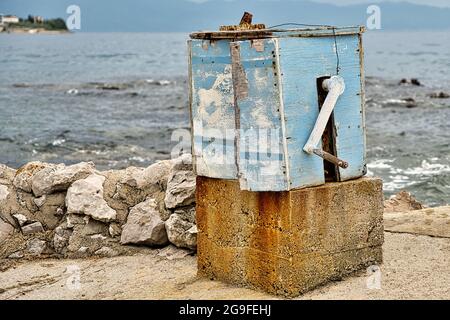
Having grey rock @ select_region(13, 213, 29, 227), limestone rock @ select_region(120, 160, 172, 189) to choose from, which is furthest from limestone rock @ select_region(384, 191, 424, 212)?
grey rock @ select_region(13, 213, 29, 227)

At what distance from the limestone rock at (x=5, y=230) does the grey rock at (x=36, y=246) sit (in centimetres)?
24

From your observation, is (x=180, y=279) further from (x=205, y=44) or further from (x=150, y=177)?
(x=205, y=44)

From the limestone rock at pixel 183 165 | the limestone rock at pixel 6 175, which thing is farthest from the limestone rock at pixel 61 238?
the limestone rock at pixel 183 165

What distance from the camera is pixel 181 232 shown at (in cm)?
717

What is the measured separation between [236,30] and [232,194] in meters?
1.23

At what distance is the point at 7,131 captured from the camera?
22.8 m

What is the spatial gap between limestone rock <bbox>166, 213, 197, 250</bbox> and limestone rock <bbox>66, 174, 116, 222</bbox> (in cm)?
60

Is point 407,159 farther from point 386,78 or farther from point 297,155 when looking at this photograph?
point 386,78

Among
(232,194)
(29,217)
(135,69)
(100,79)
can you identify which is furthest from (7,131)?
(135,69)

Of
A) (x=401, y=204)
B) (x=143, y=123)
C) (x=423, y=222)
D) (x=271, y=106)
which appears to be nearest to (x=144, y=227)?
(x=271, y=106)

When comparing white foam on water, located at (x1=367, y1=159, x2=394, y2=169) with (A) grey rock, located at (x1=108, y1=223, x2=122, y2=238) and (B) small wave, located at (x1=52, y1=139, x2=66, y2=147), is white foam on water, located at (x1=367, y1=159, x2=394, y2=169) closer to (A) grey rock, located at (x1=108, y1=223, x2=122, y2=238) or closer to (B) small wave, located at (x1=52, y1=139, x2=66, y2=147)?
(B) small wave, located at (x1=52, y1=139, x2=66, y2=147)

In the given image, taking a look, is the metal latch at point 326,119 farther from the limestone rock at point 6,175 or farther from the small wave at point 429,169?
the small wave at point 429,169

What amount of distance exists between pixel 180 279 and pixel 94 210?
4.40 ft

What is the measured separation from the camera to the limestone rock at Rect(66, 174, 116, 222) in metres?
7.46
